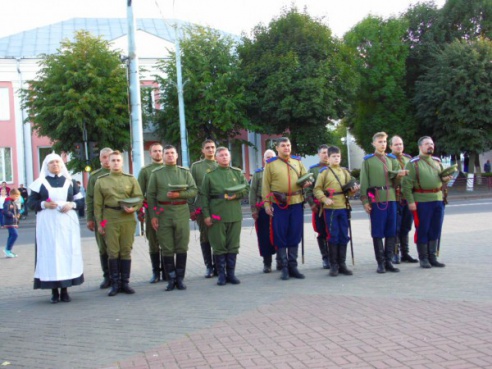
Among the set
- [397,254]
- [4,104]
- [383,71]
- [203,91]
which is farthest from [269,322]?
[4,104]

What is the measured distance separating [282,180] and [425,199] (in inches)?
90.5

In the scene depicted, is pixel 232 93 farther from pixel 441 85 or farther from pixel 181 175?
pixel 181 175

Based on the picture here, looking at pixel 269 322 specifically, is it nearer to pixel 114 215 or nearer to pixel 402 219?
pixel 114 215

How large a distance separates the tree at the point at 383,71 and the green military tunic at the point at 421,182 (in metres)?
31.0

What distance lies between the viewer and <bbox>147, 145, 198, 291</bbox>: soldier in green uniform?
8570 millimetres

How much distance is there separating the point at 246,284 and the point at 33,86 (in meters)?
26.7

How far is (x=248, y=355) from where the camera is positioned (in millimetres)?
5121

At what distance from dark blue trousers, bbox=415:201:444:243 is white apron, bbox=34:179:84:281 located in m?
5.16

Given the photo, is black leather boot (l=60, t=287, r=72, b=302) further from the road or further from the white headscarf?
the white headscarf

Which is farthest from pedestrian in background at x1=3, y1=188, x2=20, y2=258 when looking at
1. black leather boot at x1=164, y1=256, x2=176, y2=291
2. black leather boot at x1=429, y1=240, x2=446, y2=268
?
black leather boot at x1=429, y1=240, x2=446, y2=268

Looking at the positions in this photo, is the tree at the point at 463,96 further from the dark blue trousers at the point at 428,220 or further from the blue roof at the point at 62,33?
the dark blue trousers at the point at 428,220

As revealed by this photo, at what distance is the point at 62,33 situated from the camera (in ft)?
145

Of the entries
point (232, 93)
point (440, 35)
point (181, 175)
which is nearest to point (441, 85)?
point (440, 35)

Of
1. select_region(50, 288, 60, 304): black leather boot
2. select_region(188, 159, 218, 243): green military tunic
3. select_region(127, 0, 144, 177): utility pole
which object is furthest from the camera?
select_region(127, 0, 144, 177): utility pole
